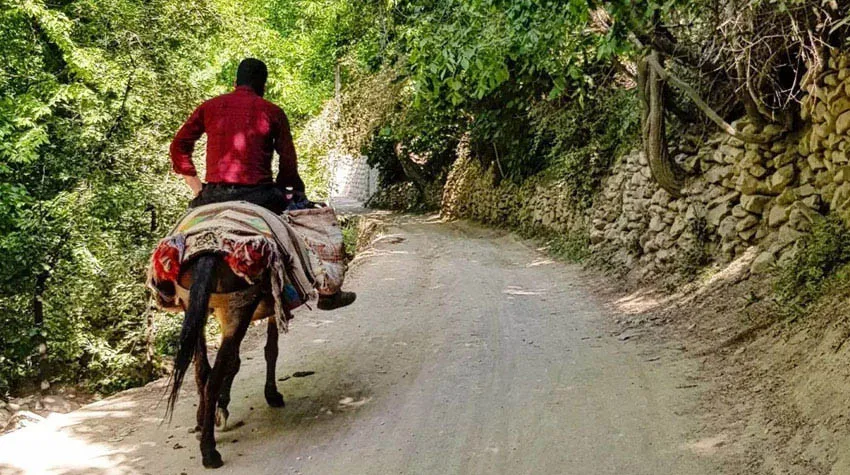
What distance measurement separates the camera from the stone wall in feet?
19.2

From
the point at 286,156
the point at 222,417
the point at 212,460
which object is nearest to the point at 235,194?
the point at 286,156

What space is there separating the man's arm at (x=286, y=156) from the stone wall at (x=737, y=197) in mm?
4427

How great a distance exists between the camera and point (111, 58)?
402 inches

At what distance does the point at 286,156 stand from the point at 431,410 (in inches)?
82.1

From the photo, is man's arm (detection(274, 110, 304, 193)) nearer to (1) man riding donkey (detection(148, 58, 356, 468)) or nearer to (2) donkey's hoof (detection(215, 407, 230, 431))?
(1) man riding donkey (detection(148, 58, 356, 468))

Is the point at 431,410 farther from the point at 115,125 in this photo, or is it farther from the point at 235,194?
the point at 115,125

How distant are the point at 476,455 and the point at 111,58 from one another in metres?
8.89

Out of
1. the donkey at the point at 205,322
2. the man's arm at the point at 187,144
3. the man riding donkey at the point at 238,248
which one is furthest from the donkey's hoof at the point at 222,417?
the man's arm at the point at 187,144

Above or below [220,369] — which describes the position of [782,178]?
above

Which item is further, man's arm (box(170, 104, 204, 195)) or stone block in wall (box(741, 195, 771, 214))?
stone block in wall (box(741, 195, 771, 214))

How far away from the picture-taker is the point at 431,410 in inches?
191

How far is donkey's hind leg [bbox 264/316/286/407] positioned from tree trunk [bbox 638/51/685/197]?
5.70m

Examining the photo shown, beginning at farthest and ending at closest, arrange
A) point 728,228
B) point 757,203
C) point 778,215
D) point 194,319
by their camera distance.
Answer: point 728,228, point 757,203, point 778,215, point 194,319

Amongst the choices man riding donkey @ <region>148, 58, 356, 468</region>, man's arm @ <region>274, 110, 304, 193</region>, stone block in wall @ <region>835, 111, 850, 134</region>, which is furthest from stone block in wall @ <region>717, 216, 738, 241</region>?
man's arm @ <region>274, 110, 304, 193</region>
